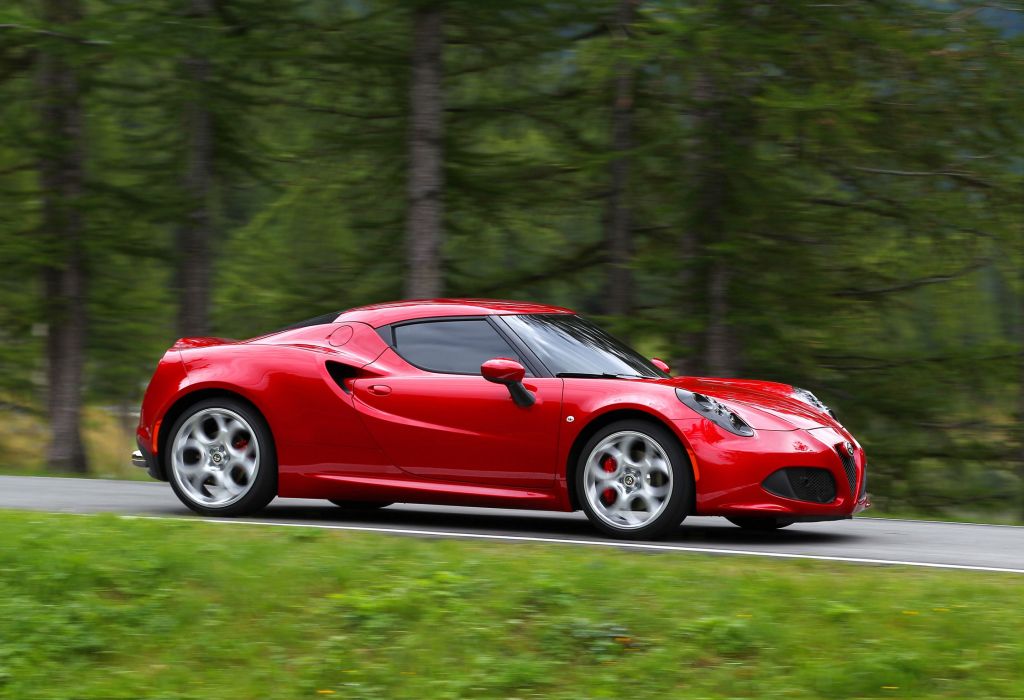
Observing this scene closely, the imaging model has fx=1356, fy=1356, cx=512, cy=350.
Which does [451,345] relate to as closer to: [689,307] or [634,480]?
[634,480]

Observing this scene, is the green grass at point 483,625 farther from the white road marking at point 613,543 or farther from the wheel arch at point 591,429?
the wheel arch at point 591,429

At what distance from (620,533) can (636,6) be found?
28.7 feet

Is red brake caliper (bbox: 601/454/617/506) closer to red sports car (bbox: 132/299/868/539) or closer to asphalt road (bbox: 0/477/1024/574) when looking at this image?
red sports car (bbox: 132/299/868/539)

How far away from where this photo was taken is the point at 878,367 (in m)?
18.0

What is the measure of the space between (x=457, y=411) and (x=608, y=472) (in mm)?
1067

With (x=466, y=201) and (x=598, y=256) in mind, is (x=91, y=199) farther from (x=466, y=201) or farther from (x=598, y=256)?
(x=598, y=256)

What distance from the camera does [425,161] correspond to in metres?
15.4

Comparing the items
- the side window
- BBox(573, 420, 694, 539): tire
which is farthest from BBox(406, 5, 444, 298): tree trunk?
BBox(573, 420, 694, 539): tire

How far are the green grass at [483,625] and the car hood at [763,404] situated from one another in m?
1.13

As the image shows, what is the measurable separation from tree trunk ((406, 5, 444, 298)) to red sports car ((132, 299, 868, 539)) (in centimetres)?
566

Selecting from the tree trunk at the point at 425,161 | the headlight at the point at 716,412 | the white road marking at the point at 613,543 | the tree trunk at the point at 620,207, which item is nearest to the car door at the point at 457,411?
the white road marking at the point at 613,543

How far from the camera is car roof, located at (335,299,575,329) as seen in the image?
9.11 m

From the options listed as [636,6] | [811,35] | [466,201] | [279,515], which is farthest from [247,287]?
[279,515]

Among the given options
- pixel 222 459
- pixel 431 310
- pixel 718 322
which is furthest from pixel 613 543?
pixel 718 322
